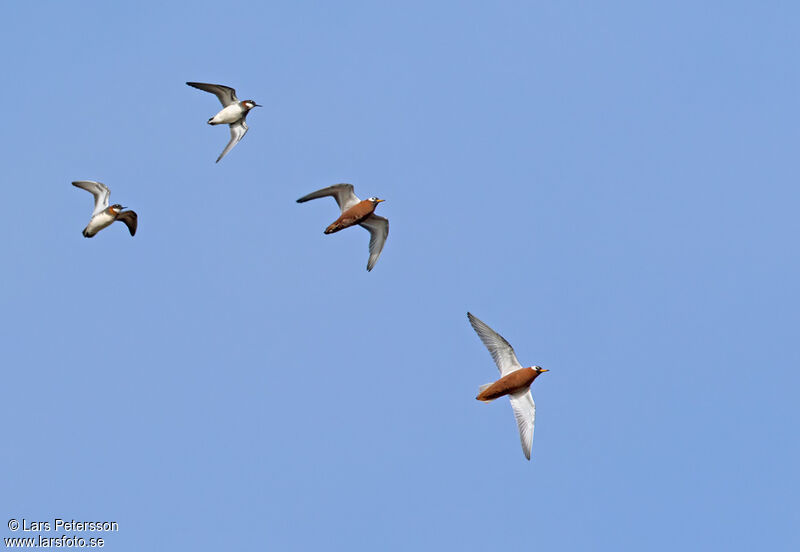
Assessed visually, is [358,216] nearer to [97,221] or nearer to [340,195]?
[340,195]

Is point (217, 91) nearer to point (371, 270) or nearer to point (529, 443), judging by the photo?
point (371, 270)

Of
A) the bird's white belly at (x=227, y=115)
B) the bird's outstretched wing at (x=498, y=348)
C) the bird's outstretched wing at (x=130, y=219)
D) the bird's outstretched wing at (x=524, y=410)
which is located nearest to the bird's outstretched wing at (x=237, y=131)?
the bird's white belly at (x=227, y=115)

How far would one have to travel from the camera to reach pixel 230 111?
122ft

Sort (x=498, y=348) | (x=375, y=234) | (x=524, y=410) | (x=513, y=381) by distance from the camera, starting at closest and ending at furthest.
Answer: (x=513, y=381), (x=498, y=348), (x=524, y=410), (x=375, y=234)

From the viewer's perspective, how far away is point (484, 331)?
105 feet

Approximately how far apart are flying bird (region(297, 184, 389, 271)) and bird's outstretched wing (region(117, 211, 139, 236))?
812 centimetres

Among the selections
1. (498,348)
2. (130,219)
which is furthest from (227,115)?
(498,348)

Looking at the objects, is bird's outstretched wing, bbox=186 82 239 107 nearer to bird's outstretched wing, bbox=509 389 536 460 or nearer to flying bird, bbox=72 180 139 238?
flying bird, bbox=72 180 139 238

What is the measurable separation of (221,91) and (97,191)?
610cm

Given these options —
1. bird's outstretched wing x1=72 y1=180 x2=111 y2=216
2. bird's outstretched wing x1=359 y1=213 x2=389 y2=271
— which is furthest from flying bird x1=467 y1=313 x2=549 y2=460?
bird's outstretched wing x1=72 y1=180 x2=111 y2=216

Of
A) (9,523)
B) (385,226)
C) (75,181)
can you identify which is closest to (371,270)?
(385,226)

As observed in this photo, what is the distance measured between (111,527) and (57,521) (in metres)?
1.81

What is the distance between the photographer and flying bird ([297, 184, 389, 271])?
114 ft

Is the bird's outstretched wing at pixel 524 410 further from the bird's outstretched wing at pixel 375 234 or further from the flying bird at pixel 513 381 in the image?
the bird's outstretched wing at pixel 375 234
